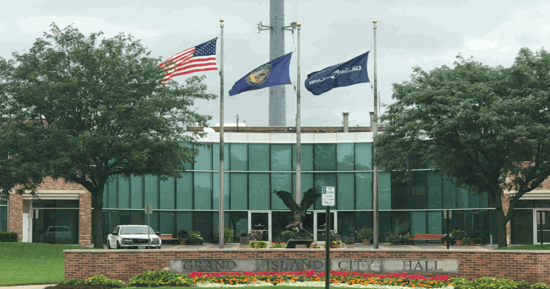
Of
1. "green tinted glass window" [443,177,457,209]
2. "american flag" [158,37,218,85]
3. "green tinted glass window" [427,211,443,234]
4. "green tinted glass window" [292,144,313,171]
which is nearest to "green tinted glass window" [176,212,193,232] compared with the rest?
"green tinted glass window" [292,144,313,171]

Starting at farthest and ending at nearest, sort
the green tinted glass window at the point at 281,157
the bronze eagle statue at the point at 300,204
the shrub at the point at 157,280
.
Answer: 1. the green tinted glass window at the point at 281,157
2. the bronze eagle statue at the point at 300,204
3. the shrub at the point at 157,280

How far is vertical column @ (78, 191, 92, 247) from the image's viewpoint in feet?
133

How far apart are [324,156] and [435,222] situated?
329 inches

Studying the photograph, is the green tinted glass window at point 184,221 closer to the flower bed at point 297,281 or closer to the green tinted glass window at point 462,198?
the green tinted glass window at point 462,198

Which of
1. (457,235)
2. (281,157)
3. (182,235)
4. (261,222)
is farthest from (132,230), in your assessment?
(457,235)

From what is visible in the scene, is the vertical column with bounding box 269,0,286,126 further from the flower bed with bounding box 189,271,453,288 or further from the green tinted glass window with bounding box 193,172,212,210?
the flower bed with bounding box 189,271,453,288

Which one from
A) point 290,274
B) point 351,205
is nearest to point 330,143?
point 351,205

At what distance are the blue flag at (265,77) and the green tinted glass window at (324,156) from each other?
525 inches

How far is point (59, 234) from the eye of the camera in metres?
41.4

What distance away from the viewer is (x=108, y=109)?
30.4 metres

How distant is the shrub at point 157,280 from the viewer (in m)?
18.3

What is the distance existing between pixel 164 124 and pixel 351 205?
16334mm

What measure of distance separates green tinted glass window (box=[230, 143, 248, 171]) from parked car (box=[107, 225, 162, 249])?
33.9 ft

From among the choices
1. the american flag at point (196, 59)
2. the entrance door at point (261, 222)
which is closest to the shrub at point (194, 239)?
the entrance door at point (261, 222)
